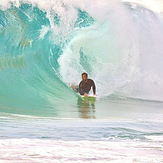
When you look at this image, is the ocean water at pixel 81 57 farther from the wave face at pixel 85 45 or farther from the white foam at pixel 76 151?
the white foam at pixel 76 151

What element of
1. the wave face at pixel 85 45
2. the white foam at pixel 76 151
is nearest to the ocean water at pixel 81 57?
the wave face at pixel 85 45

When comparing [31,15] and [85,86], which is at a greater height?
[31,15]

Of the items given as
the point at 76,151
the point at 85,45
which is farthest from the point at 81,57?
the point at 76,151

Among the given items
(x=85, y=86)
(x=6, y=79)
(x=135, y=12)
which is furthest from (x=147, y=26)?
(x=6, y=79)

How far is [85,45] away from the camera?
10.5 meters

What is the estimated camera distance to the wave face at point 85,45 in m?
9.77

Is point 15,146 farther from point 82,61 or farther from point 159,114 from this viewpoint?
point 82,61

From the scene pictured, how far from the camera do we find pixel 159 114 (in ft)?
25.3

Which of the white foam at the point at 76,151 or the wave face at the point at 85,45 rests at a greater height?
the wave face at the point at 85,45

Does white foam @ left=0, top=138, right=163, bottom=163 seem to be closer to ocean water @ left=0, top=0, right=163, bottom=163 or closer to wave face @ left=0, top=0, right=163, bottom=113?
ocean water @ left=0, top=0, right=163, bottom=163

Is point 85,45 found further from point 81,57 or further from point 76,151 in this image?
point 76,151

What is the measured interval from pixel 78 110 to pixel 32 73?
2.55 metres

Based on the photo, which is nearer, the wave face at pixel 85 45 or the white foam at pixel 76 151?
the white foam at pixel 76 151

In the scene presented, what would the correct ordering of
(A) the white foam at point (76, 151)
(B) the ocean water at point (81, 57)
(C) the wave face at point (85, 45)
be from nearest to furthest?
(A) the white foam at point (76, 151)
(B) the ocean water at point (81, 57)
(C) the wave face at point (85, 45)
